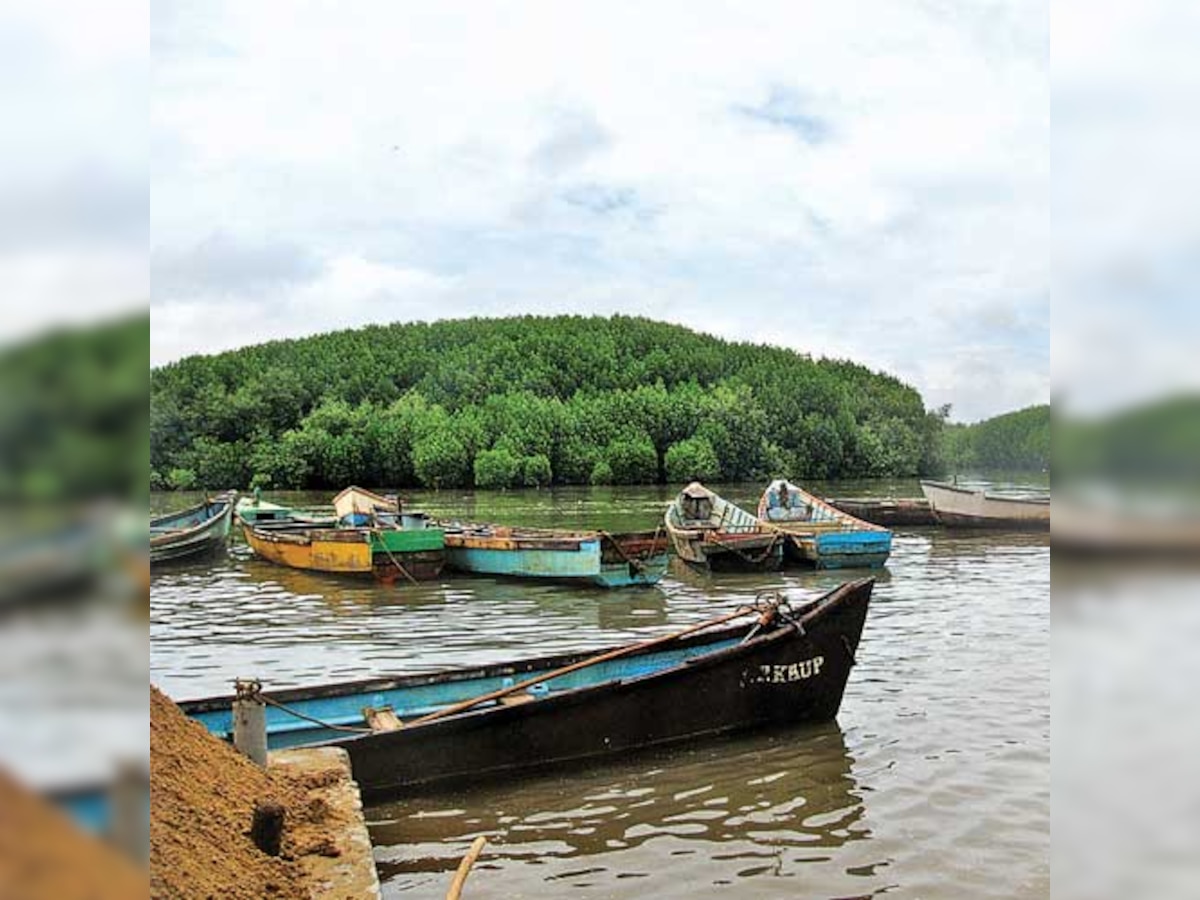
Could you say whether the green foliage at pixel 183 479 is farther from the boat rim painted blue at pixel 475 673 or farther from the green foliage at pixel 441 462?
the boat rim painted blue at pixel 475 673

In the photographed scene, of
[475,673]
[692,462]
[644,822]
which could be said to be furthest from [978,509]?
[692,462]

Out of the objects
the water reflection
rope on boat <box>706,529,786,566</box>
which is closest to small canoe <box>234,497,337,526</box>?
rope on boat <box>706,529,786,566</box>

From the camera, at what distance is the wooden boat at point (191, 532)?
20953 millimetres

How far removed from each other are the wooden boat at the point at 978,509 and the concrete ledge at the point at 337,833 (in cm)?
2255

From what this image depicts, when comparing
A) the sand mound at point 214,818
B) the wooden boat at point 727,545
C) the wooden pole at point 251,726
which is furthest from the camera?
the wooden boat at point 727,545

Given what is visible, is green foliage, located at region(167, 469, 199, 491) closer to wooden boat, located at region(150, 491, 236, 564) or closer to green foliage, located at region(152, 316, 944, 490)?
green foliage, located at region(152, 316, 944, 490)

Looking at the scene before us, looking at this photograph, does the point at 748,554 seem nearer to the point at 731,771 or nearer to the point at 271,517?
the point at 731,771

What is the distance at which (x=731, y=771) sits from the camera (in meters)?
7.46

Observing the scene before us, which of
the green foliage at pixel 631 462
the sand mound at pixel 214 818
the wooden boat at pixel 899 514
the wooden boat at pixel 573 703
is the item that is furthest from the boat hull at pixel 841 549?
the green foliage at pixel 631 462

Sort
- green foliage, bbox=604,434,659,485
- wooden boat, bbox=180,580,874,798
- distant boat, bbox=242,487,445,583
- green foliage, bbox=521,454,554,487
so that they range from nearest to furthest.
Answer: wooden boat, bbox=180,580,874,798, distant boat, bbox=242,487,445,583, green foliage, bbox=521,454,554,487, green foliage, bbox=604,434,659,485

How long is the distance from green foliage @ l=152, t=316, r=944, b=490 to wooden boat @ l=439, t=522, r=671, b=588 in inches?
1519

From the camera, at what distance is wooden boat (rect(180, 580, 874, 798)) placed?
6.90 m
